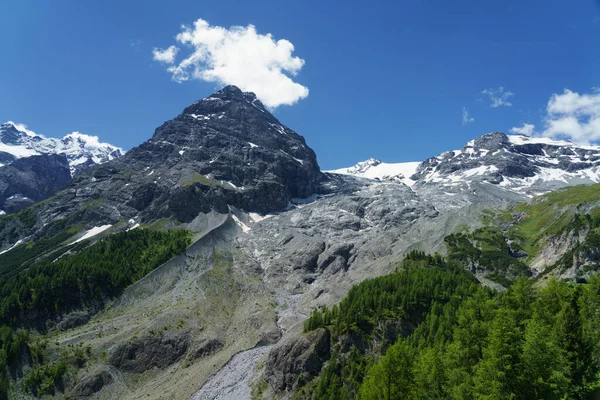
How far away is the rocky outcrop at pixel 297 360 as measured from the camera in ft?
274

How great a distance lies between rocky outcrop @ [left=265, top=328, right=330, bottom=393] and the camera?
274 ft

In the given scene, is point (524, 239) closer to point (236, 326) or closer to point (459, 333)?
point (236, 326)

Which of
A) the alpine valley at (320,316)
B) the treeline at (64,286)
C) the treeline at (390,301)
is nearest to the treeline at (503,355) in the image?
the alpine valley at (320,316)

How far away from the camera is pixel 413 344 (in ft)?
234

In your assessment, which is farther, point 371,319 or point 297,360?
point 371,319

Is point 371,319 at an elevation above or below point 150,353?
above

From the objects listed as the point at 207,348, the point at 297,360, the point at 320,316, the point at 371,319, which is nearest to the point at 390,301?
the point at 371,319

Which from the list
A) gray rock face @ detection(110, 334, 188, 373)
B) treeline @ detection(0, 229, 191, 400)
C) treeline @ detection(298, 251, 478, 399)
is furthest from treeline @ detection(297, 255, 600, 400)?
treeline @ detection(0, 229, 191, 400)

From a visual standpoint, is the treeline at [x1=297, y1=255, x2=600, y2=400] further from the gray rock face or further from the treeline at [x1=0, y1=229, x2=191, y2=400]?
the treeline at [x1=0, y1=229, x2=191, y2=400]

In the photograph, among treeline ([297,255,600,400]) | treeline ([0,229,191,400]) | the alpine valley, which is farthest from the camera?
treeline ([0,229,191,400])

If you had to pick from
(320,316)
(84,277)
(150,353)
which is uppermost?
(84,277)

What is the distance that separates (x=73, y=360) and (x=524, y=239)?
557 feet

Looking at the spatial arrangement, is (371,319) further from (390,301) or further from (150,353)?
(150,353)

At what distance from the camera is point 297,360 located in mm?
85438
